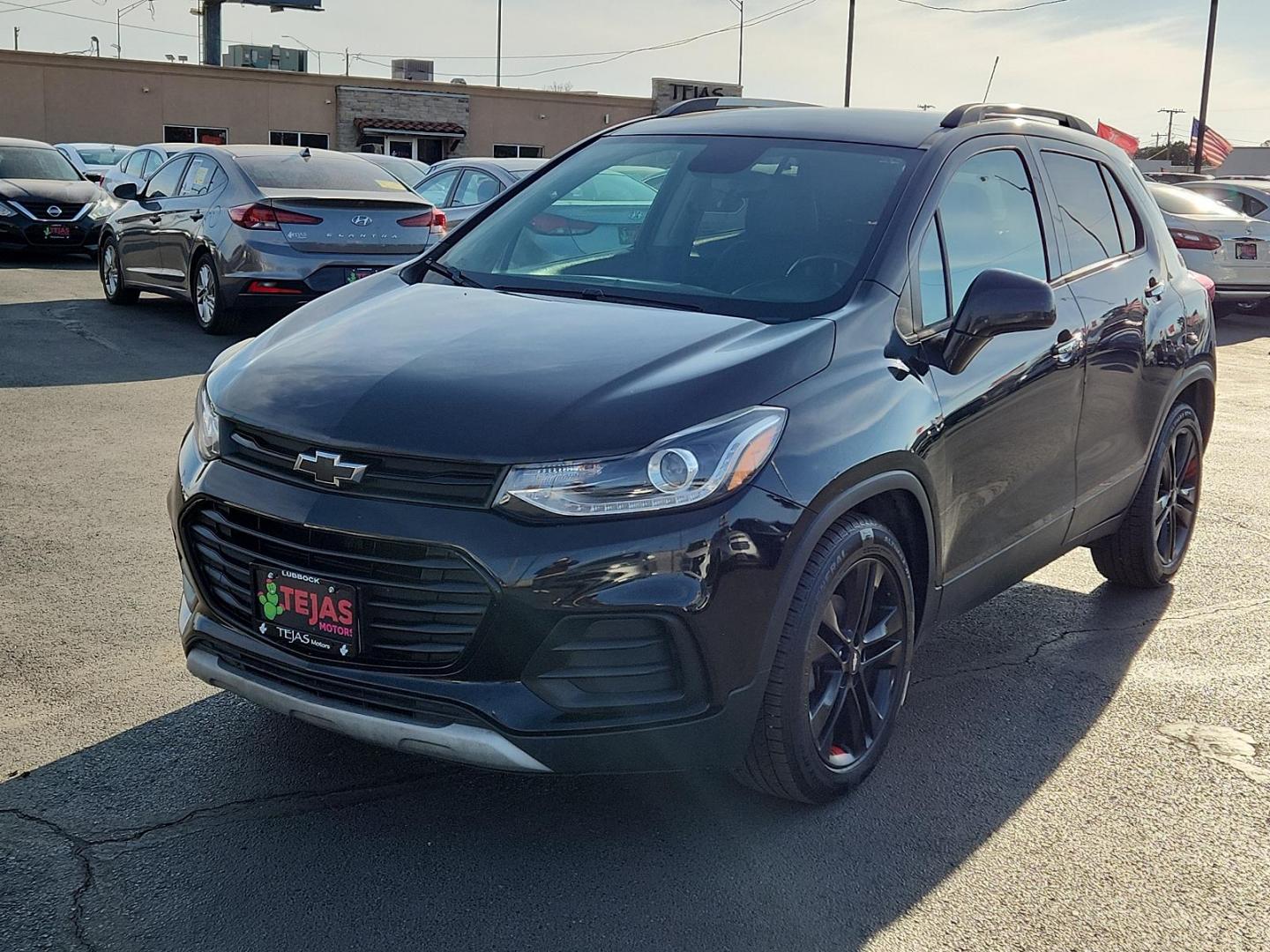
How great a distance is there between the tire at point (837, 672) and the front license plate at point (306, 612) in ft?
3.21

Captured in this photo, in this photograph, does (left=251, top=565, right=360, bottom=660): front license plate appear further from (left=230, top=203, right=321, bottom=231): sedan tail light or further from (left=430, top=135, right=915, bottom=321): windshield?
(left=230, top=203, right=321, bottom=231): sedan tail light

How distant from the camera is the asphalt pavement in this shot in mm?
3002

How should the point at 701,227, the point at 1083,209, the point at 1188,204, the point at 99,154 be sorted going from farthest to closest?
the point at 99,154
the point at 1188,204
the point at 1083,209
the point at 701,227

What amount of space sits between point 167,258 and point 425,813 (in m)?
10.0

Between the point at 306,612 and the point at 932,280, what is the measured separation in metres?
1.97

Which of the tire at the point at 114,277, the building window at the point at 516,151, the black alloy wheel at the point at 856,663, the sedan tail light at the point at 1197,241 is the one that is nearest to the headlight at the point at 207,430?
the black alloy wheel at the point at 856,663

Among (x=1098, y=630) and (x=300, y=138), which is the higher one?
(x=300, y=138)

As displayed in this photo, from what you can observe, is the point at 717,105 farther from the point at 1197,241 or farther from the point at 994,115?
the point at 1197,241

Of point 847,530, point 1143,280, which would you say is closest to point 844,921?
point 847,530

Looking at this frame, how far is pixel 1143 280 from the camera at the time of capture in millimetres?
5105

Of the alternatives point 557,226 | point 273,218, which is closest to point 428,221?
point 273,218

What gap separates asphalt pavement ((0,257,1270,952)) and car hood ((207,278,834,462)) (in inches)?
38.4

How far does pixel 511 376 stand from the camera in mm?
3281

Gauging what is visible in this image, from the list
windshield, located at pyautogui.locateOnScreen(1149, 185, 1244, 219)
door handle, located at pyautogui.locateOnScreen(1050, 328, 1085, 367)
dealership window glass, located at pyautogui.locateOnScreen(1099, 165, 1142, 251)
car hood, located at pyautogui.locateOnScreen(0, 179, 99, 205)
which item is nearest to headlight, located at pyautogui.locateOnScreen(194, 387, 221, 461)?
door handle, located at pyautogui.locateOnScreen(1050, 328, 1085, 367)
